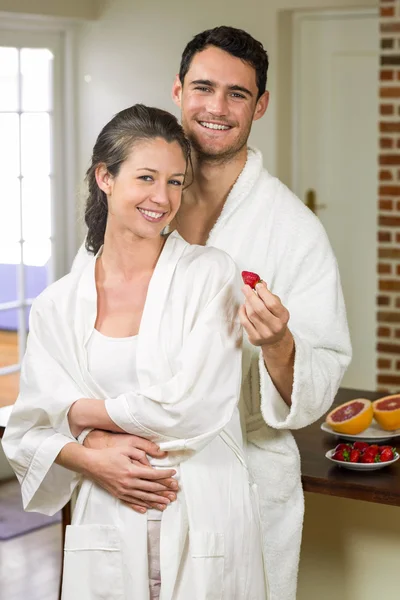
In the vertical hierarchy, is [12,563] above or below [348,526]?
below

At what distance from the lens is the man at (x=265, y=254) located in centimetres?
211

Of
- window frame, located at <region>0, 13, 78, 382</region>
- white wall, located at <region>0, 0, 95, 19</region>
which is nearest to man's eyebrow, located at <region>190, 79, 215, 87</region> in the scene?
white wall, located at <region>0, 0, 95, 19</region>

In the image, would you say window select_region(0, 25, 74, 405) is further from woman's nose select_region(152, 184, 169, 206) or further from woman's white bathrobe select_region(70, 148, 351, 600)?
woman's nose select_region(152, 184, 169, 206)

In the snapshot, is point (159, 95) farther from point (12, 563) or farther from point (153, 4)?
point (12, 563)

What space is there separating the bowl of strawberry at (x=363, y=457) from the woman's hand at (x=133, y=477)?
1.90 ft

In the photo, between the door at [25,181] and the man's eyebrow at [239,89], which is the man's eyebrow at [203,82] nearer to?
the man's eyebrow at [239,89]

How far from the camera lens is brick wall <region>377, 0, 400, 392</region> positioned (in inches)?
168

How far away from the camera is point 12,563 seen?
13.0 ft

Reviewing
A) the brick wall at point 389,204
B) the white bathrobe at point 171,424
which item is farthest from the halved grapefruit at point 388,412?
the brick wall at point 389,204

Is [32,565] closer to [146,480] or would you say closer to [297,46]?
[146,480]

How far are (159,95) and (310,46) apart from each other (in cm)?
78

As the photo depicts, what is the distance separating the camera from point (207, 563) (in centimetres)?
195

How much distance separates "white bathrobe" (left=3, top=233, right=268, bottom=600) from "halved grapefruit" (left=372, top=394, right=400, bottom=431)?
2.21ft

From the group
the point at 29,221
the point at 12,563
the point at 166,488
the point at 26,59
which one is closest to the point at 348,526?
the point at 166,488
